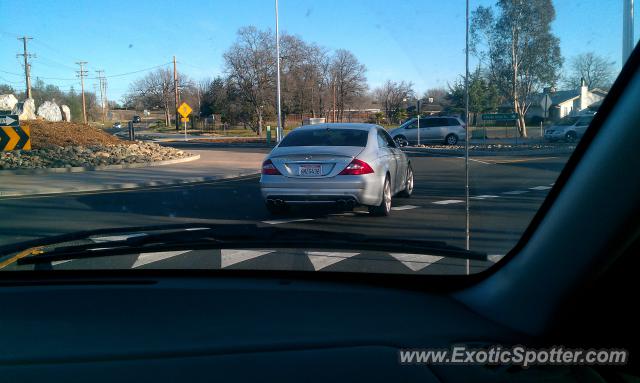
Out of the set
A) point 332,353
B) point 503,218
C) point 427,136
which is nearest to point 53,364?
point 332,353

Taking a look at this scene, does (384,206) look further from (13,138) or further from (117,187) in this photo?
(13,138)

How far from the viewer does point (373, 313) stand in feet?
8.98

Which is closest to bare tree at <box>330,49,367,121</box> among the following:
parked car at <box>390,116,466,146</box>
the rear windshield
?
the rear windshield

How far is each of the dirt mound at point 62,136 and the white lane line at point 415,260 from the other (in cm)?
2234

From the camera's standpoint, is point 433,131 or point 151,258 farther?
point 433,131

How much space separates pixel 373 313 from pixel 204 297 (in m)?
0.90

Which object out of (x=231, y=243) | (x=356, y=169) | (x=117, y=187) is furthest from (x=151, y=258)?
(x=117, y=187)

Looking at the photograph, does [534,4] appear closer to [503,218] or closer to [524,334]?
[524,334]

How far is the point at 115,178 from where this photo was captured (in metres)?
17.0

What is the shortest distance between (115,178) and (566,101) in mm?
15710

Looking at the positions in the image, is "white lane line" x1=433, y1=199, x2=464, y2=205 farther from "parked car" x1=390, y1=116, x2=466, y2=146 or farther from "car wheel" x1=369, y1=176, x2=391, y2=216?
"parked car" x1=390, y1=116, x2=466, y2=146

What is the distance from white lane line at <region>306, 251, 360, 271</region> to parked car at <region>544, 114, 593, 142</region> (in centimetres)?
175

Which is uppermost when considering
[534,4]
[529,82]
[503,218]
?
[534,4]

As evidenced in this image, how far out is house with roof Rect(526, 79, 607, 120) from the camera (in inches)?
104
